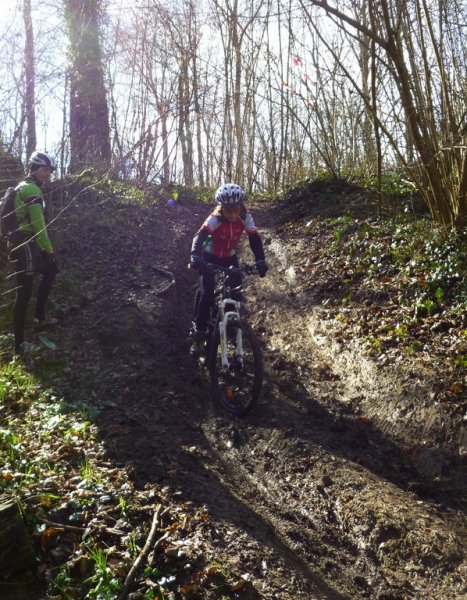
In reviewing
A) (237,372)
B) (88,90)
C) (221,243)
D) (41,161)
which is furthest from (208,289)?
(88,90)

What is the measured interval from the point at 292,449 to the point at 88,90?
10452mm

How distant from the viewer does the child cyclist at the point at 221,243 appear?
6.45m

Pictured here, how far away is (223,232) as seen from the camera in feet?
22.2

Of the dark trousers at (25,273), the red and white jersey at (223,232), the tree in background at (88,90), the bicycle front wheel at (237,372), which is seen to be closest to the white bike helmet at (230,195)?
the red and white jersey at (223,232)

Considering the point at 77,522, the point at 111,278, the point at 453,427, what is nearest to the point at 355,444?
the point at 453,427

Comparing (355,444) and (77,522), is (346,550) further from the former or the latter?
(77,522)

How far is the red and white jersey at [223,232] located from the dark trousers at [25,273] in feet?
7.68

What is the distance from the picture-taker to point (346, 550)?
4168 millimetres

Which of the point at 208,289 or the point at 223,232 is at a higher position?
the point at 223,232

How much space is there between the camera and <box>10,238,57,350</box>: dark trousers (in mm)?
7008

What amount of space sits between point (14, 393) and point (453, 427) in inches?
192

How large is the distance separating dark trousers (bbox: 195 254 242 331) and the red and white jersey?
3.2 inches

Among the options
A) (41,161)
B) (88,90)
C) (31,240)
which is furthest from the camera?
(88,90)

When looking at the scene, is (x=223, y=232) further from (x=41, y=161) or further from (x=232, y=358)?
(x=41, y=161)
